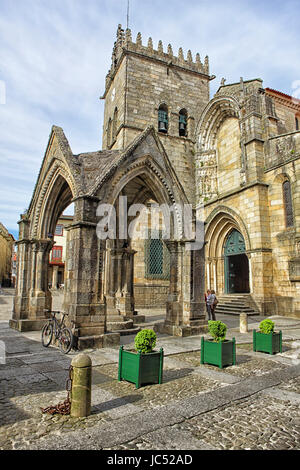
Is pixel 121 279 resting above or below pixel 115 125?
below

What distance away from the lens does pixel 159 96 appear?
73.8ft

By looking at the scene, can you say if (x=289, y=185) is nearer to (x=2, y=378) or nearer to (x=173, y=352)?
(x=173, y=352)

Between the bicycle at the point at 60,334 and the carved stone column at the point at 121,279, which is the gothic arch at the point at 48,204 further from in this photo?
the bicycle at the point at 60,334

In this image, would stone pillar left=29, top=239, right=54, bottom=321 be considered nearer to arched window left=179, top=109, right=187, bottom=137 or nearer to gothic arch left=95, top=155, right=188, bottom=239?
gothic arch left=95, top=155, right=188, bottom=239

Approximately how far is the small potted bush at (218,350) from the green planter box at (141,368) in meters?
1.60

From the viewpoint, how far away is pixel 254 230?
1673 centimetres

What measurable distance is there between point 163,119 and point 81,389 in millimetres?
21400

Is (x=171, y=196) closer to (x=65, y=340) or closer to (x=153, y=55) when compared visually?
(x=65, y=340)

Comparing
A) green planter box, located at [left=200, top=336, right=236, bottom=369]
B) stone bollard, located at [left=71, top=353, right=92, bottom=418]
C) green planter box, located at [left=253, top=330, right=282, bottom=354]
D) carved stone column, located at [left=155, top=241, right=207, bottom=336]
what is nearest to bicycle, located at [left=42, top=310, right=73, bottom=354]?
green planter box, located at [left=200, top=336, right=236, bottom=369]

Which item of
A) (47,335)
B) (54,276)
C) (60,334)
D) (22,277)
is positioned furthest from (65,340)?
(54,276)

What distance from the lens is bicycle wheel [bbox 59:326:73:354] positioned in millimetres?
7246

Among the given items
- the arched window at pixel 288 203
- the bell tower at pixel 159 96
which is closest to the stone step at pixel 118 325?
the arched window at pixel 288 203

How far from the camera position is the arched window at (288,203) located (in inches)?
621

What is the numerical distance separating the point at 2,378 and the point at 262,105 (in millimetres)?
18148
